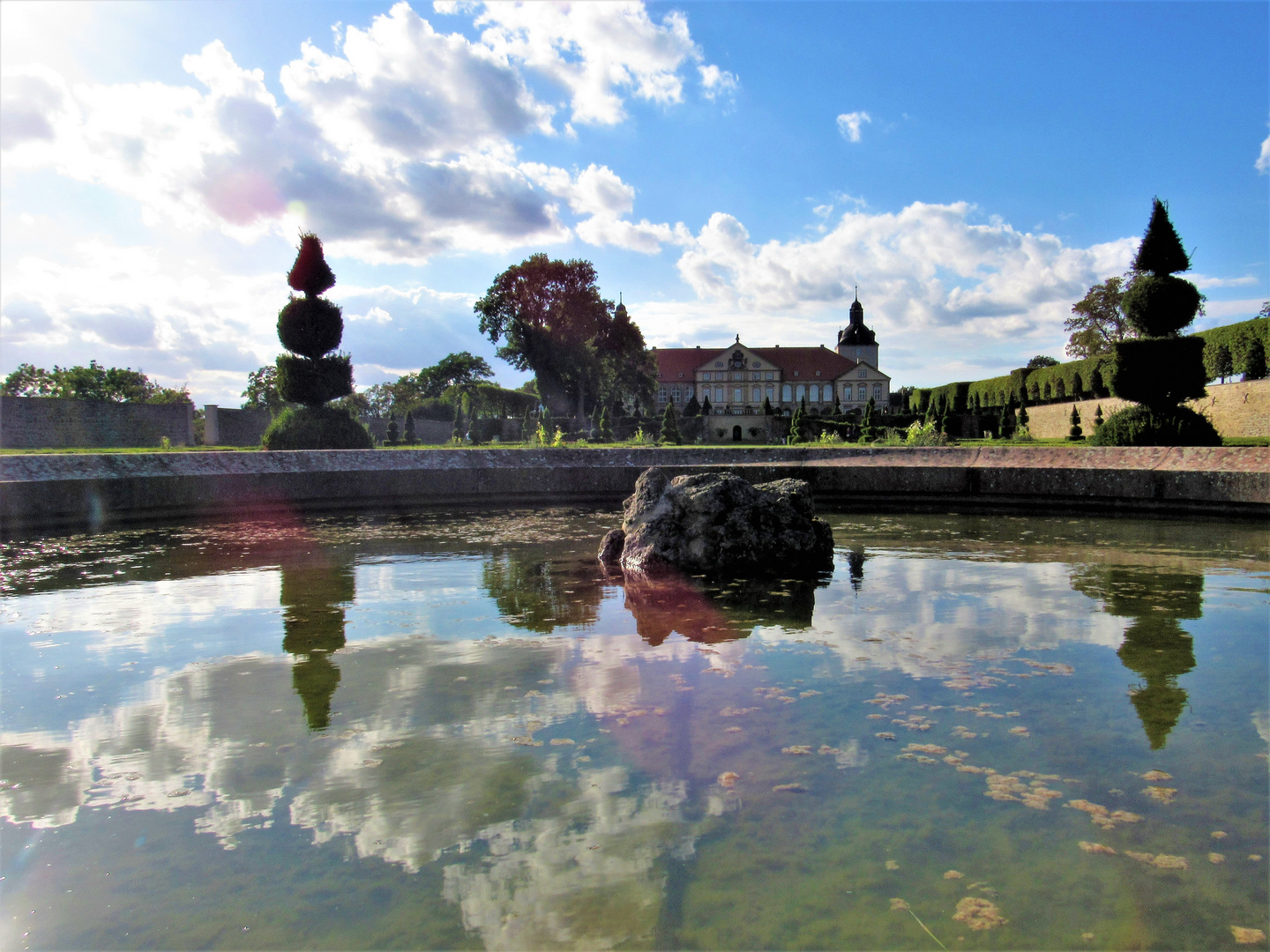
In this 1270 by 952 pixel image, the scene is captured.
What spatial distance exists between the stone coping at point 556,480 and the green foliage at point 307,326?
9.27 metres

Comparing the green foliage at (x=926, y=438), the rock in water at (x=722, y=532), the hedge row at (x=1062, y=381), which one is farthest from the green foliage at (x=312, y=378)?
the hedge row at (x=1062, y=381)

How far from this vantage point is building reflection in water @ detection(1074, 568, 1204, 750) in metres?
2.54

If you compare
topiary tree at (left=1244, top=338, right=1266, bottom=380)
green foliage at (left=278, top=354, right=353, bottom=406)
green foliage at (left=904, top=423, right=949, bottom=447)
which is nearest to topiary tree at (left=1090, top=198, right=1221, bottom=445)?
green foliage at (left=904, top=423, right=949, bottom=447)

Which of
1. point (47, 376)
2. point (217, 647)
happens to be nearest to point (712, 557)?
point (217, 647)

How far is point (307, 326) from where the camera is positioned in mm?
19188

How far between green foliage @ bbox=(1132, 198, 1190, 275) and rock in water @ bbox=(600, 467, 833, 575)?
486 inches

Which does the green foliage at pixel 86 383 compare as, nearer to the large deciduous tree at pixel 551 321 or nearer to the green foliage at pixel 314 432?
the large deciduous tree at pixel 551 321

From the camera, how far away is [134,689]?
9.38 ft

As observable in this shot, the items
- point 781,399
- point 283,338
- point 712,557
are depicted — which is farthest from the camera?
point 781,399

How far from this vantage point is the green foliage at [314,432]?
17047 mm

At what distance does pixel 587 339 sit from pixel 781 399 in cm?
4830

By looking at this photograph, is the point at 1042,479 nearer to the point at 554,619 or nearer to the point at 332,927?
the point at 554,619

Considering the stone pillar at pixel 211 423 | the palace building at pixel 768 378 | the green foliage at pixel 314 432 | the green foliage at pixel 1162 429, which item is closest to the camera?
the green foliage at pixel 1162 429

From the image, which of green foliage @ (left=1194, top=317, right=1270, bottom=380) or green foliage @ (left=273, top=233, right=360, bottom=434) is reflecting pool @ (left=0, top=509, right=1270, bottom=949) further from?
green foliage @ (left=1194, top=317, right=1270, bottom=380)
